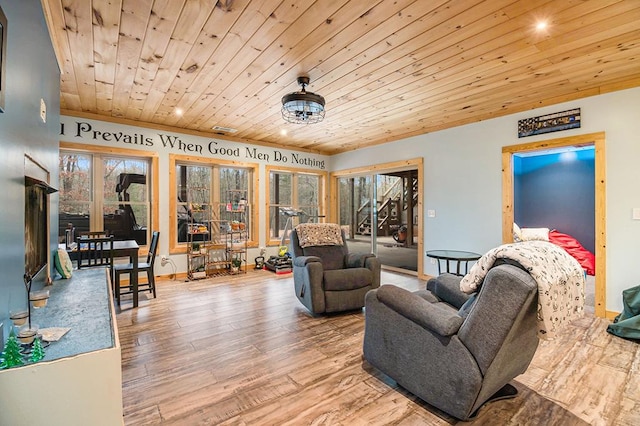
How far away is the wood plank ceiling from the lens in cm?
218

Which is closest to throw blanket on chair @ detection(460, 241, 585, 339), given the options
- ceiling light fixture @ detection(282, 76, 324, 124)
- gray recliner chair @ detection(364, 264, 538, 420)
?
gray recliner chair @ detection(364, 264, 538, 420)

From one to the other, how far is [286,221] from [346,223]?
1463mm

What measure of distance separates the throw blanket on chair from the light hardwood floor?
0.72 metres

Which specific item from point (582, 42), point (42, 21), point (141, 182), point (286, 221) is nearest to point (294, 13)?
point (42, 21)

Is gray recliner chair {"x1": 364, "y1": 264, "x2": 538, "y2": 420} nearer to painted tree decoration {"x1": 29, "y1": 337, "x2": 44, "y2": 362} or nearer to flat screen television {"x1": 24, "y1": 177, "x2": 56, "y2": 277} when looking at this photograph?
painted tree decoration {"x1": 29, "y1": 337, "x2": 44, "y2": 362}

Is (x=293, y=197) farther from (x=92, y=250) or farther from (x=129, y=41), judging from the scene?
(x=129, y=41)

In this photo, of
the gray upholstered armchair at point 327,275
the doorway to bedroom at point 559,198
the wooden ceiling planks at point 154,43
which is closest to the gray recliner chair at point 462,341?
the gray upholstered armchair at point 327,275

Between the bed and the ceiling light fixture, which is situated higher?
the ceiling light fixture

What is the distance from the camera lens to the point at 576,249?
224 inches

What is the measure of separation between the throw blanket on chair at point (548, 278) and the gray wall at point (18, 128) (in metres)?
2.35

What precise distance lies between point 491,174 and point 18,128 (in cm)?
505

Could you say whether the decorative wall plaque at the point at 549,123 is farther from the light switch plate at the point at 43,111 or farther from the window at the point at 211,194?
the light switch plate at the point at 43,111

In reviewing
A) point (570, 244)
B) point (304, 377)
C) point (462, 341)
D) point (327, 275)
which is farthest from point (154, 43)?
point (570, 244)

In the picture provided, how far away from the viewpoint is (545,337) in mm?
1685
